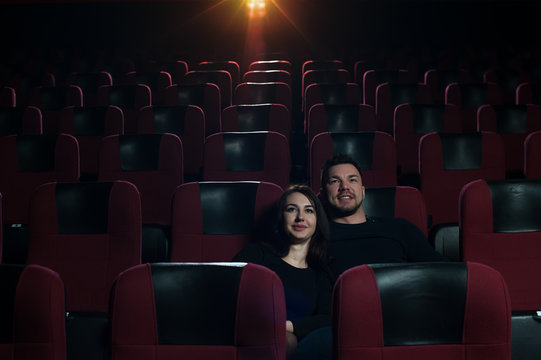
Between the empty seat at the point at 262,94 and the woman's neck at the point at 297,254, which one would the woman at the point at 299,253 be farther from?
the empty seat at the point at 262,94

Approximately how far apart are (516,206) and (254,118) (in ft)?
6.74

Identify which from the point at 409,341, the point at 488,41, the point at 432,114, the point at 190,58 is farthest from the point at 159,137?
the point at 488,41

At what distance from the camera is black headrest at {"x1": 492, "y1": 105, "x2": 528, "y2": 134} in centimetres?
381

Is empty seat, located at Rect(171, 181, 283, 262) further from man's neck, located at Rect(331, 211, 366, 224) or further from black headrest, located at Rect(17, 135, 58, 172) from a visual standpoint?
black headrest, located at Rect(17, 135, 58, 172)

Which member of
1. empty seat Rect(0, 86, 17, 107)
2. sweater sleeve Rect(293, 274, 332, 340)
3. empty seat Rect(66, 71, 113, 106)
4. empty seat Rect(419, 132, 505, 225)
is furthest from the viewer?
empty seat Rect(66, 71, 113, 106)

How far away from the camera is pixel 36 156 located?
313 centimetres

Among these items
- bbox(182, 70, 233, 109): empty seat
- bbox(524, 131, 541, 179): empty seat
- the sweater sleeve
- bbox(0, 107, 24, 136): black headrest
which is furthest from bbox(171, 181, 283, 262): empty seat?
bbox(182, 70, 233, 109): empty seat

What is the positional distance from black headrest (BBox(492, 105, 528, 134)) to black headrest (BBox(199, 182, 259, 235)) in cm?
221

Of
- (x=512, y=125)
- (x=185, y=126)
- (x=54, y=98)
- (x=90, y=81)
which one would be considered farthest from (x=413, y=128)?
(x=90, y=81)

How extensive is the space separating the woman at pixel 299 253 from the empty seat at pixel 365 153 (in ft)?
3.21

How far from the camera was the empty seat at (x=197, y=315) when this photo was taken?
1.33 meters

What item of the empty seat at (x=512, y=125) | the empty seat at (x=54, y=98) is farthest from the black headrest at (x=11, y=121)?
the empty seat at (x=512, y=125)

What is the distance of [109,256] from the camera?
229cm

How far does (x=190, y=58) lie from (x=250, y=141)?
5965 mm
